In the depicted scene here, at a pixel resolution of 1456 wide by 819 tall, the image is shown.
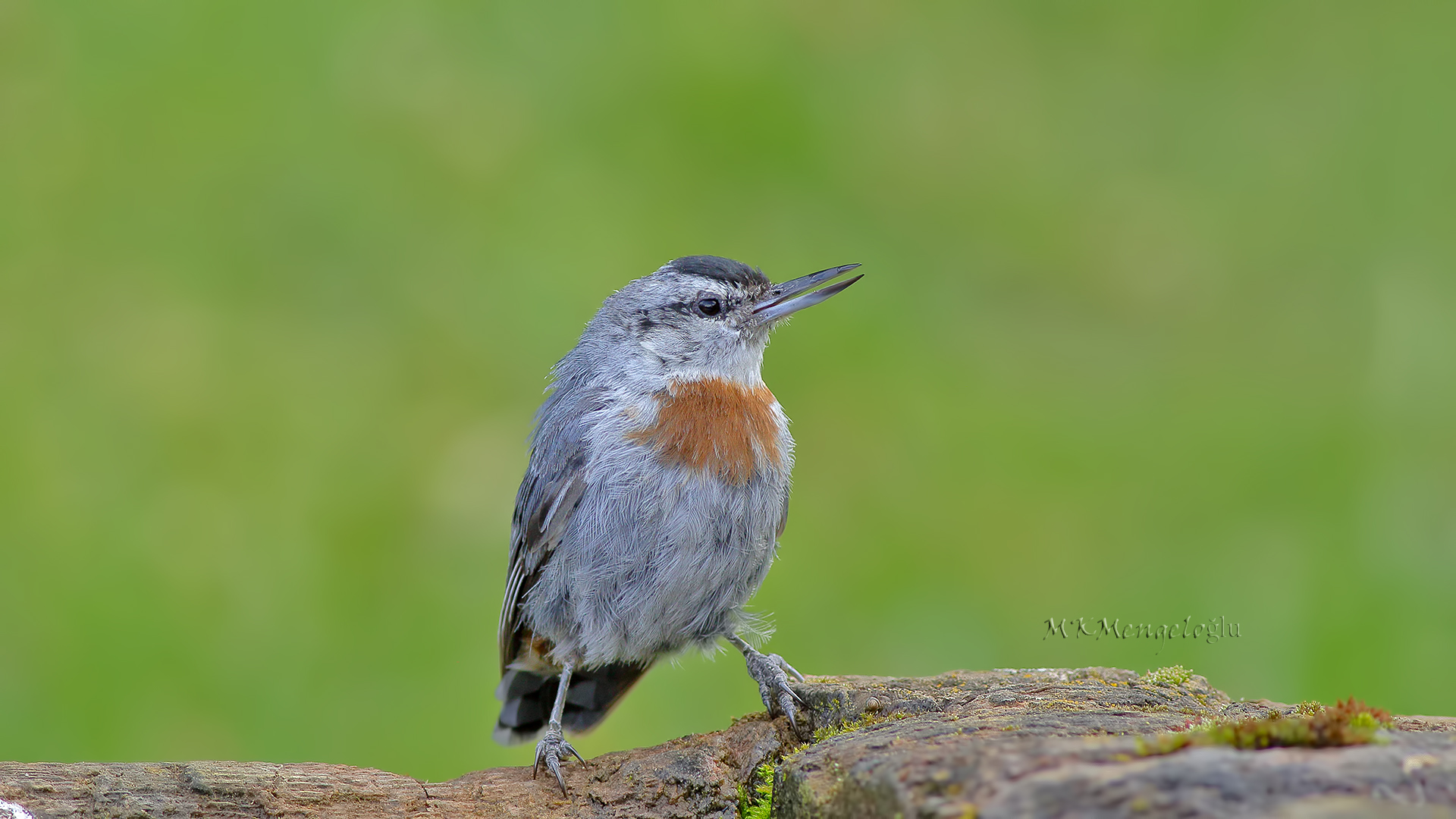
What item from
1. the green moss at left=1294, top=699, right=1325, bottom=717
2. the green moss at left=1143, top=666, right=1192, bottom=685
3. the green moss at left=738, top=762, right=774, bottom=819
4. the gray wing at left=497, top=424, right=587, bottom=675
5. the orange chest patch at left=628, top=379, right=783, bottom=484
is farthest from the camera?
the gray wing at left=497, top=424, right=587, bottom=675

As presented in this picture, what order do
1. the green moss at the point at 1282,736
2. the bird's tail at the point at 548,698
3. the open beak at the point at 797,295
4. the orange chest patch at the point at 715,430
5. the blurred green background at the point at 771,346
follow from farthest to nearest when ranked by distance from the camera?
the blurred green background at the point at 771,346 < the bird's tail at the point at 548,698 < the open beak at the point at 797,295 < the orange chest patch at the point at 715,430 < the green moss at the point at 1282,736

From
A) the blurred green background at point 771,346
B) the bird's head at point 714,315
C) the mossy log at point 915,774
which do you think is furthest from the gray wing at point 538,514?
the blurred green background at point 771,346

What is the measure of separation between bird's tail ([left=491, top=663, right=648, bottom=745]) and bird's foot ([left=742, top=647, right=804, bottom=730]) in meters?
1.02

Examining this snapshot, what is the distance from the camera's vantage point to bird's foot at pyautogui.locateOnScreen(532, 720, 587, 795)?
512cm

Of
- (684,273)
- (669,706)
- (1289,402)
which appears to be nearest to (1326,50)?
(1289,402)

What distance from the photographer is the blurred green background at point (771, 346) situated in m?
7.59

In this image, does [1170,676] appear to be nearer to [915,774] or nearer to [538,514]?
[915,774]

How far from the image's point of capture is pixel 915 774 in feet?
11.0

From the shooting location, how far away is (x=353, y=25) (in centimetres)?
988

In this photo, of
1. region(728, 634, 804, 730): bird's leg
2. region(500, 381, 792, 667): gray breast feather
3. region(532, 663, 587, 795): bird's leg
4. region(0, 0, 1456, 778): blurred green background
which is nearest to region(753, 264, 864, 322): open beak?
region(500, 381, 792, 667): gray breast feather

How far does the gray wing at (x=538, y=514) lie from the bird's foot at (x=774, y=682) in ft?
3.57

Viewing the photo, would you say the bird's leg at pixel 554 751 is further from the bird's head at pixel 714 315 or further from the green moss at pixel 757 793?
the bird's head at pixel 714 315

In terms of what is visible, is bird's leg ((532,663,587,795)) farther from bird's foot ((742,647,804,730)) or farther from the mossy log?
bird's foot ((742,647,804,730))

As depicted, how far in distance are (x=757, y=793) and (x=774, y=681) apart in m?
0.61
